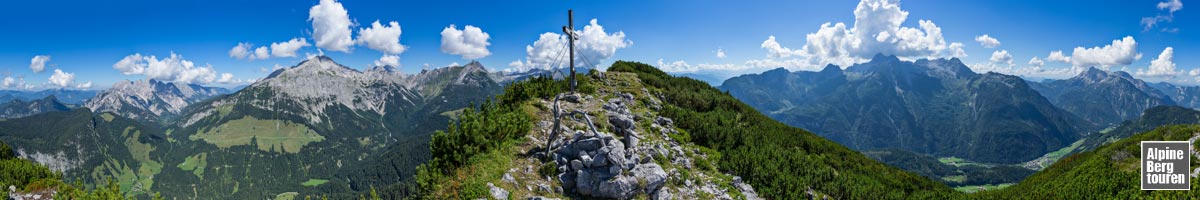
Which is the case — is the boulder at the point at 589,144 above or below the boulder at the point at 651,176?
above

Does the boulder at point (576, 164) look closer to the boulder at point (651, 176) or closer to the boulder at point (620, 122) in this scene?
the boulder at point (651, 176)

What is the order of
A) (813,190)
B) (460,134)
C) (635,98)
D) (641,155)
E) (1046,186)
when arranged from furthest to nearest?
(635,98) < (1046,186) < (813,190) < (641,155) < (460,134)

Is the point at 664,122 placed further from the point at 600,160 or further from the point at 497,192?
the point at 497,192

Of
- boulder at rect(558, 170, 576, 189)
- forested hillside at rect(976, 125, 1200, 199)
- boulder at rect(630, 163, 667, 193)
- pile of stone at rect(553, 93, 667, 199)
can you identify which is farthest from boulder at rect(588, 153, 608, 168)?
forested hillside at rect(976, 125, 1200, 199)

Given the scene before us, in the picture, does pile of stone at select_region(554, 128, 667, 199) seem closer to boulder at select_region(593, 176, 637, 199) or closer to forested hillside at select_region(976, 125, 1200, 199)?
boulder at select_region(593, 176, 637, 199)

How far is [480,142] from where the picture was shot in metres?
21.4

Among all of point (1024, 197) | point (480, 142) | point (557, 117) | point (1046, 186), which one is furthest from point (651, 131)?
point (1046, 186)

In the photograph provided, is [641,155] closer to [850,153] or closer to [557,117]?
[557,117]

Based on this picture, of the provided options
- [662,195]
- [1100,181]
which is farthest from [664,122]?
[1100,181]

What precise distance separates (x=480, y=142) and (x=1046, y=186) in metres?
40.5
